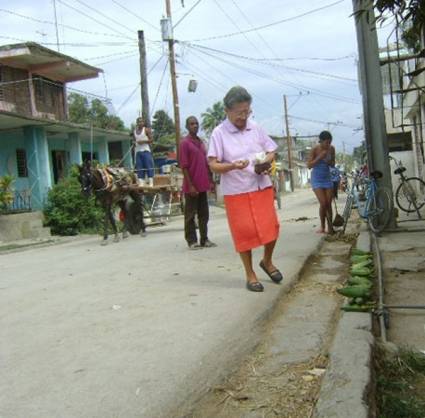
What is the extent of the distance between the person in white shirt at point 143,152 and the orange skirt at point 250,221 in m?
9.08

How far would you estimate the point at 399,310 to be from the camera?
4.74 m

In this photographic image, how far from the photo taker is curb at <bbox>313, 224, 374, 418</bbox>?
2775 mm

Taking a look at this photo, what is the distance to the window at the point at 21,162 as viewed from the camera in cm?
2519

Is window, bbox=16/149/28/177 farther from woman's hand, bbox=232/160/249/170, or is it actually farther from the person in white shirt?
woman's hand, bbox=232/160/249/170

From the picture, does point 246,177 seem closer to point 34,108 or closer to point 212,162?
point 212,162

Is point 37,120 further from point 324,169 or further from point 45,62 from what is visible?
point 324,169

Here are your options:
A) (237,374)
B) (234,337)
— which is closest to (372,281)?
(234,337)

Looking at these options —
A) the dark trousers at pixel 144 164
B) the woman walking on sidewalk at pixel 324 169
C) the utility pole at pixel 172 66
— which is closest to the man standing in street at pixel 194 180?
the woman walking on sidewalk at pixel 324 169

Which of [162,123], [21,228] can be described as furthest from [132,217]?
[162,123]

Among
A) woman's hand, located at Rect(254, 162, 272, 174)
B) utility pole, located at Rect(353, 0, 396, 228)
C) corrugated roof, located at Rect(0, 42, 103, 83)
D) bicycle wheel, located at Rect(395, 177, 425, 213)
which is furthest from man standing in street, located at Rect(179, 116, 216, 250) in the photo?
corrugated roof, located at Rect(0, 42, 103, 83)

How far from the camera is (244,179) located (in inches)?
220

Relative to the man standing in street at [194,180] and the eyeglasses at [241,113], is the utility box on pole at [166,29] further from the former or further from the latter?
the eyeglasses at [241,113]

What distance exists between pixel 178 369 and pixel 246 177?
8.20 feet

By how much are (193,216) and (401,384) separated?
21.0 ft
